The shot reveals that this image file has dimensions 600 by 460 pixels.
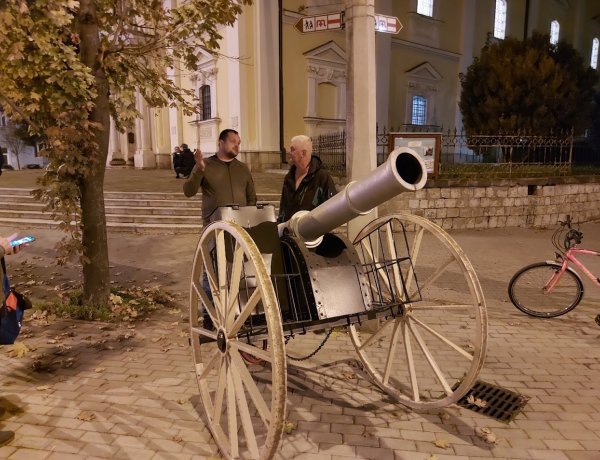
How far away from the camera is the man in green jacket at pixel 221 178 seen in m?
4.01

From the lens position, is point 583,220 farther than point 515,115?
No

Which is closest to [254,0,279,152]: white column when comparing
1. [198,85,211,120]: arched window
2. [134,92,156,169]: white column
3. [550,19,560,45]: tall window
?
[198,85,211,120]: arched window

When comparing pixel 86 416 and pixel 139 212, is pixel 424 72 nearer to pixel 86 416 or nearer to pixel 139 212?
pixel 139 212

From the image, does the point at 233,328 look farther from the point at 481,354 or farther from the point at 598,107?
the point at 598,107

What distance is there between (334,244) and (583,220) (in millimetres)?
11684

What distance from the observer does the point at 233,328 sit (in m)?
2.40

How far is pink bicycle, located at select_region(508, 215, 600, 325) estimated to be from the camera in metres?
5.18

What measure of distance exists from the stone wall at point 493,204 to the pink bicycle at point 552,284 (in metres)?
4.48

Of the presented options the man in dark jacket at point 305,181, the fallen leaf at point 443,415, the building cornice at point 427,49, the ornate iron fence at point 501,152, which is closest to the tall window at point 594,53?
the building cornice at point 427,49

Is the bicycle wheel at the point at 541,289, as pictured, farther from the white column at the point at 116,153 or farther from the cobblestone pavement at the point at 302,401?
the white column at the point at 116,153

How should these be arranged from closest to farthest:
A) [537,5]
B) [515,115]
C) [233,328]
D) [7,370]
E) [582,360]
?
[233,328]
[7,370]
[582,360]
[515,115]
[537,5]

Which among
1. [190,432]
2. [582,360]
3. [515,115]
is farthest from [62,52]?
[515,115]

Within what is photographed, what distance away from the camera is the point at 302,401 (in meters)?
3.32

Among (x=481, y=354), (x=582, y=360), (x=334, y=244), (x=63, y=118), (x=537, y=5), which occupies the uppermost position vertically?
(x=537, y=5)
